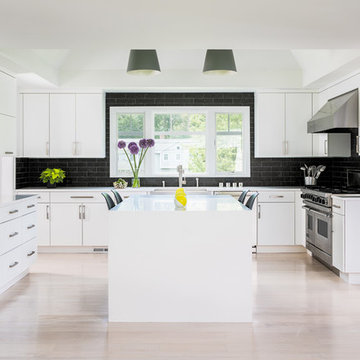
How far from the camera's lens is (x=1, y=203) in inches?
182

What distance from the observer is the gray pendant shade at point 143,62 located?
187 inches

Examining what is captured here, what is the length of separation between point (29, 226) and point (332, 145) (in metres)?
4.11

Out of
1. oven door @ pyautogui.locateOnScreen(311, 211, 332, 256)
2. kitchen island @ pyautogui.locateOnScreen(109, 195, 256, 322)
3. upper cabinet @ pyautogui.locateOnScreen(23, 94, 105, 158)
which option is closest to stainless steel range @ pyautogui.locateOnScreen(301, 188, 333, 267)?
oven door @ pyautogui.locateOnScreen(311, 211, 332, 256)

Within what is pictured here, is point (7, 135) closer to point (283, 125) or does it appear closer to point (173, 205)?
point (173, 205)

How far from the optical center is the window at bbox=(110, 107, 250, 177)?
740 centimetres

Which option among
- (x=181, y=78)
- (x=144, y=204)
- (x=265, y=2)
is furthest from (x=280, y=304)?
(x=181, y=78)

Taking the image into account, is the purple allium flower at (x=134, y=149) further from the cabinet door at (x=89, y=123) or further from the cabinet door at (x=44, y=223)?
the cabinet door at (x=44, y=223)

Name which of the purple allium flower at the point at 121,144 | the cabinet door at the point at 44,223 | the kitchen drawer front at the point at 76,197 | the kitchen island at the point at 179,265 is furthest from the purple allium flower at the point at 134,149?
the kitchen island at the point at 179,265

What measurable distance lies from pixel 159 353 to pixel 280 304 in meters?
1.51

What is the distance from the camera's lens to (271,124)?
23.0 feet

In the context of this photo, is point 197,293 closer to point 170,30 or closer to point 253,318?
point 253,318

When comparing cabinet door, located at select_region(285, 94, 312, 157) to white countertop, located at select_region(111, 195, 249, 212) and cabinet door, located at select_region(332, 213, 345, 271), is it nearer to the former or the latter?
cabinet door, located at select_region(332, 213, 345, 271)

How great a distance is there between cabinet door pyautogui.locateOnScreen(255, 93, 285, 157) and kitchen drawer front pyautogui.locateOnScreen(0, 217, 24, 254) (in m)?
3.65

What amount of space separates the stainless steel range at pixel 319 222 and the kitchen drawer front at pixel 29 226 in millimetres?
3389
